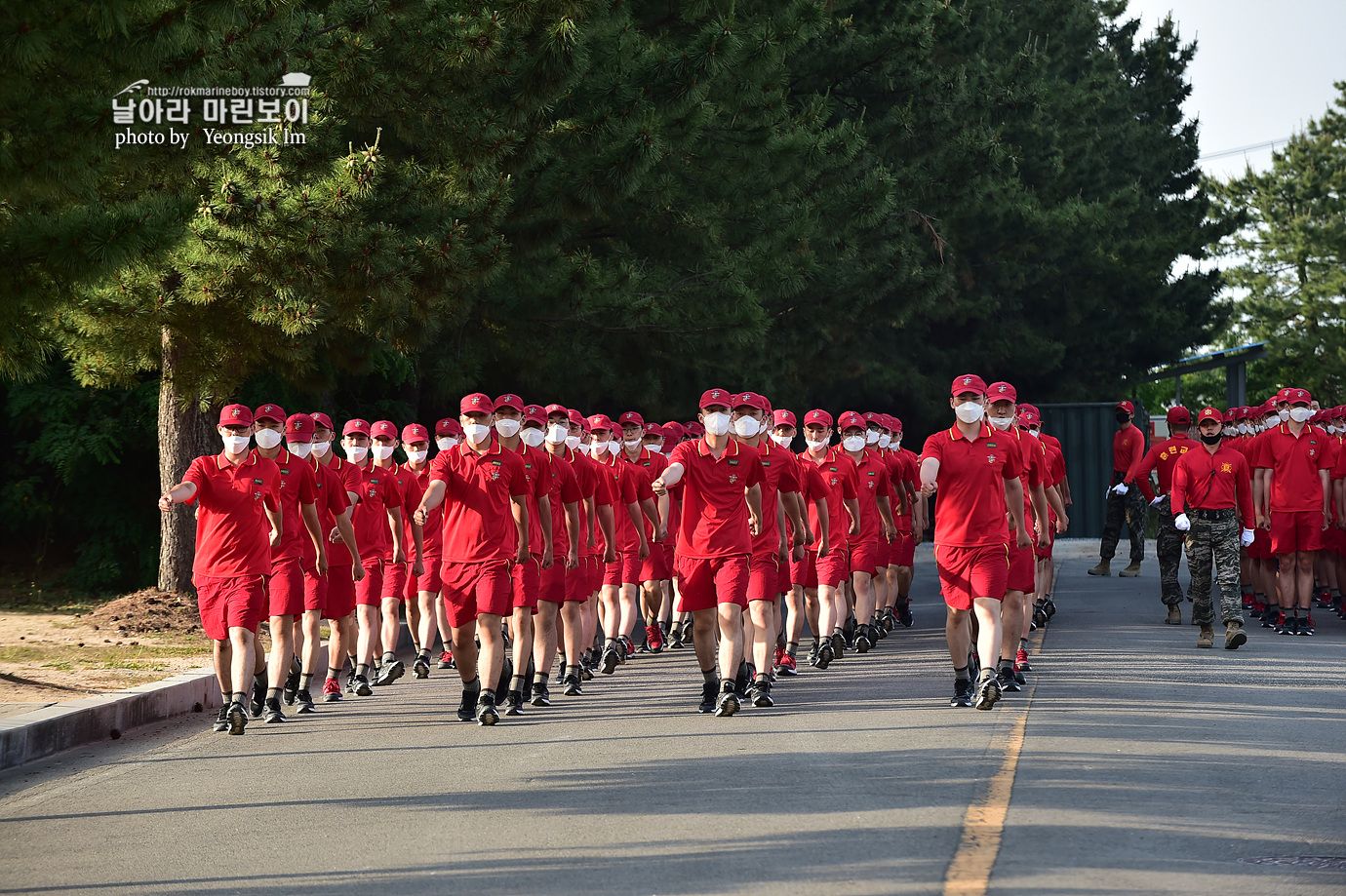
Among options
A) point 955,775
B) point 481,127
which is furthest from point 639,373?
point 955,775

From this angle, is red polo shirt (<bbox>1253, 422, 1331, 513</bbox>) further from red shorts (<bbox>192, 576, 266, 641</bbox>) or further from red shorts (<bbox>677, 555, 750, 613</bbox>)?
red shorts (<bbox>192, 576, 266, 641</bbox>)

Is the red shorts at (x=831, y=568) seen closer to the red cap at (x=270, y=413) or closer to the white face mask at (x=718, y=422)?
the white face mask at (x=718, y=422)

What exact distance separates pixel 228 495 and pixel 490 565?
1685mm

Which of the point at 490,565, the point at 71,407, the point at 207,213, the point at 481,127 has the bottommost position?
the point at 490,565

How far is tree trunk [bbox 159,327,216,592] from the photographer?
1480 cm

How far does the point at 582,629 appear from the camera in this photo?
38.5 feet

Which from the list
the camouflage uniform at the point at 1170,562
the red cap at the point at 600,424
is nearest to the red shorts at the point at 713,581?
the red cap at the point at 600,424

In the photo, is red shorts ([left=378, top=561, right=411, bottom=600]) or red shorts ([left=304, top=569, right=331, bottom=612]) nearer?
red shorts ([left=304, top=569, right=331, bottom=612])

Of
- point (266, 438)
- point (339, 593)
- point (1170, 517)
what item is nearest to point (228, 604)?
point (266, 438)

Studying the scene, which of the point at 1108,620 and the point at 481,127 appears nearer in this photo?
the point at 481,127

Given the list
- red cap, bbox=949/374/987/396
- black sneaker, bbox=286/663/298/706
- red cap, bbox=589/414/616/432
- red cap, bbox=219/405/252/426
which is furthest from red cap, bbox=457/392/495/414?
red cap, bbox=589/414/616/432

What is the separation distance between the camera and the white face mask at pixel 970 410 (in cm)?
977

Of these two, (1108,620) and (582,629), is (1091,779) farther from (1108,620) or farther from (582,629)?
(1108,620)

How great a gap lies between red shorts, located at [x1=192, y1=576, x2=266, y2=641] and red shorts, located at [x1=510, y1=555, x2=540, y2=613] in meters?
1.68
